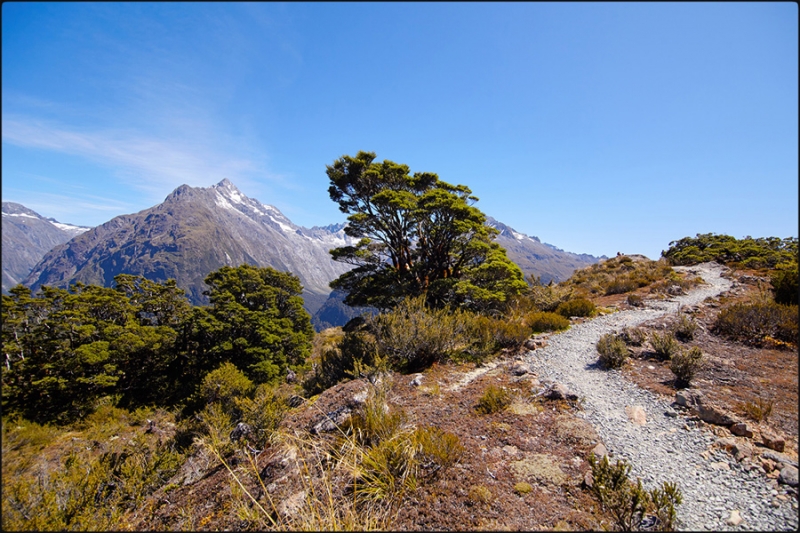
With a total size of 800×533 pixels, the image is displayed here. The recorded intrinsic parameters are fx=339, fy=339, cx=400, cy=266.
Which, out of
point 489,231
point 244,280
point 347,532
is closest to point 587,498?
point 347,532

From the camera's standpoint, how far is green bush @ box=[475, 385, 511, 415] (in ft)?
20.4

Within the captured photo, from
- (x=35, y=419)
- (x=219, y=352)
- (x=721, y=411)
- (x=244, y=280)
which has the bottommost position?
(x=35, y=419)

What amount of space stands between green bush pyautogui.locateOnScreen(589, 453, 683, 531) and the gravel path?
0.26 meters

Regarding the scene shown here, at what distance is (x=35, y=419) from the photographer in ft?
37.6

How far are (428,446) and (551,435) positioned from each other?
215 centimetres

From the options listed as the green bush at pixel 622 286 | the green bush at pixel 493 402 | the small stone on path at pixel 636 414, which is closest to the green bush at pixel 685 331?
the small stone on path at pixel 636 414

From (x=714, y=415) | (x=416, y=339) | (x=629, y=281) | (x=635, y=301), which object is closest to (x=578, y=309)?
(x=635, y=301)

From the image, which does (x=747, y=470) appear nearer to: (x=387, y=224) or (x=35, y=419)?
(x=387, y=224)

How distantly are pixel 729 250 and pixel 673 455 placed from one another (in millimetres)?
28571

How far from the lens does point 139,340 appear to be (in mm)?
13641

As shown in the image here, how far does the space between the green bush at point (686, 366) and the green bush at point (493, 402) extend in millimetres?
3564

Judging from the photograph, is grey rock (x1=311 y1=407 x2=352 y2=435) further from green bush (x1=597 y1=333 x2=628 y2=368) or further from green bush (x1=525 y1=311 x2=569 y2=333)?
green bush (x1=525 y1=311 x2=569 y2=333)

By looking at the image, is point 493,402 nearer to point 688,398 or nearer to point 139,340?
point 688,398

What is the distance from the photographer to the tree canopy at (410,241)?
14320 mm
